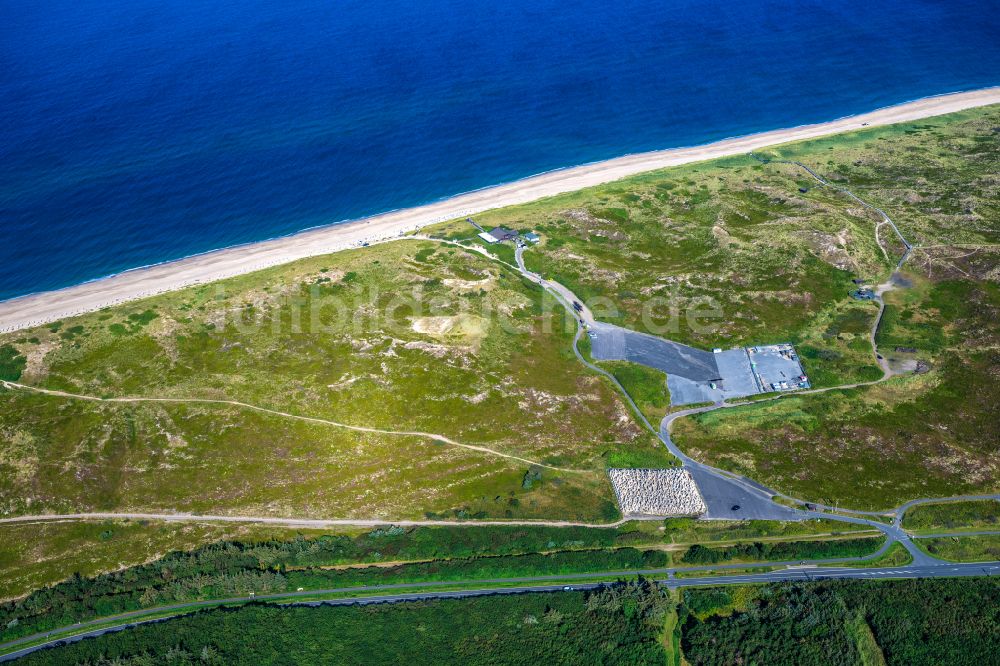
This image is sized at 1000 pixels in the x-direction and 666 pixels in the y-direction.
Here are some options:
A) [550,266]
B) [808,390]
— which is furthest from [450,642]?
[550,266]

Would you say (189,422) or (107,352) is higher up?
(107,352)

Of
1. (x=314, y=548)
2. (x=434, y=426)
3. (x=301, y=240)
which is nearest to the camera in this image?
(x=314, y=548)

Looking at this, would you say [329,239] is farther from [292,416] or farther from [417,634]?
[417,634]

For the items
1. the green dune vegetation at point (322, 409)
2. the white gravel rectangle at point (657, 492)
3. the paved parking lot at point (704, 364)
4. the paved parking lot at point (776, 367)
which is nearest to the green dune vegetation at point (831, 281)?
the paved parking lot at point (776, 367)

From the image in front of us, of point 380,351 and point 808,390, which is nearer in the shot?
→ point 808,390

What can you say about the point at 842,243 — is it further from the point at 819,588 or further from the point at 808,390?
the point at 819,588

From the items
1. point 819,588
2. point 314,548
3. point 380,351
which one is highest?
point 380,351

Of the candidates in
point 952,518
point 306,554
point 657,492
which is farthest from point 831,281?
point 306,554
